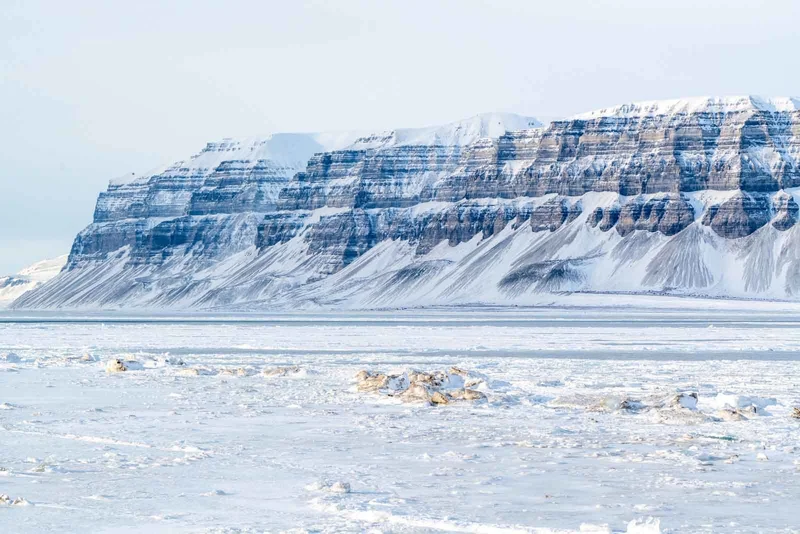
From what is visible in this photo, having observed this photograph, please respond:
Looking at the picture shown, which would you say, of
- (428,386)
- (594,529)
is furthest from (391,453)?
(428,386)

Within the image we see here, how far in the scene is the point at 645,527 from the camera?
19.2 m

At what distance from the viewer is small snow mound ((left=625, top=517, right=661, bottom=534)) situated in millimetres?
19047

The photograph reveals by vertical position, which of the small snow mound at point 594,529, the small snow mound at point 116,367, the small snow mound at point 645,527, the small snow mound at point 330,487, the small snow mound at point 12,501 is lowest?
the small snow mound at point 594,529

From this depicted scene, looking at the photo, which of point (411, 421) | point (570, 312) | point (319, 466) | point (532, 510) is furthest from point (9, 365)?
point (570, 312)

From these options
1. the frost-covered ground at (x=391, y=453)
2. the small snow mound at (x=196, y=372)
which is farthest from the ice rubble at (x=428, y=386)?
the small snow mound at (x=196, y=372)

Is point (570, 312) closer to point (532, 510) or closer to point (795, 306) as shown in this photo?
point (795, 306)

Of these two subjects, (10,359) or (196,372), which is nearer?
(196,372)

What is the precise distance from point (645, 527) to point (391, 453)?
28.2 ft

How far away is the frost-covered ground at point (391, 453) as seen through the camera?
2064 centimetres

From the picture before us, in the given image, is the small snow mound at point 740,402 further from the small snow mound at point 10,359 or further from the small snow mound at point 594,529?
the small snow mound at point 10,359

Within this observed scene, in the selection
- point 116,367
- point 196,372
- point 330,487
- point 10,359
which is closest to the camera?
point 330,487

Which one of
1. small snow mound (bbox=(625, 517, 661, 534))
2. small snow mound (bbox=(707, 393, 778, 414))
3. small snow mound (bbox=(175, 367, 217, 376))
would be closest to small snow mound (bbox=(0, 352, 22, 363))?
small snow mound (bbox=(175, 367, 217, 376))

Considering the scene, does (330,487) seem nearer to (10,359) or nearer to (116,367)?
(116,367)

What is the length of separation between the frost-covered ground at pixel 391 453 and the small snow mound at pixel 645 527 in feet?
0.13
